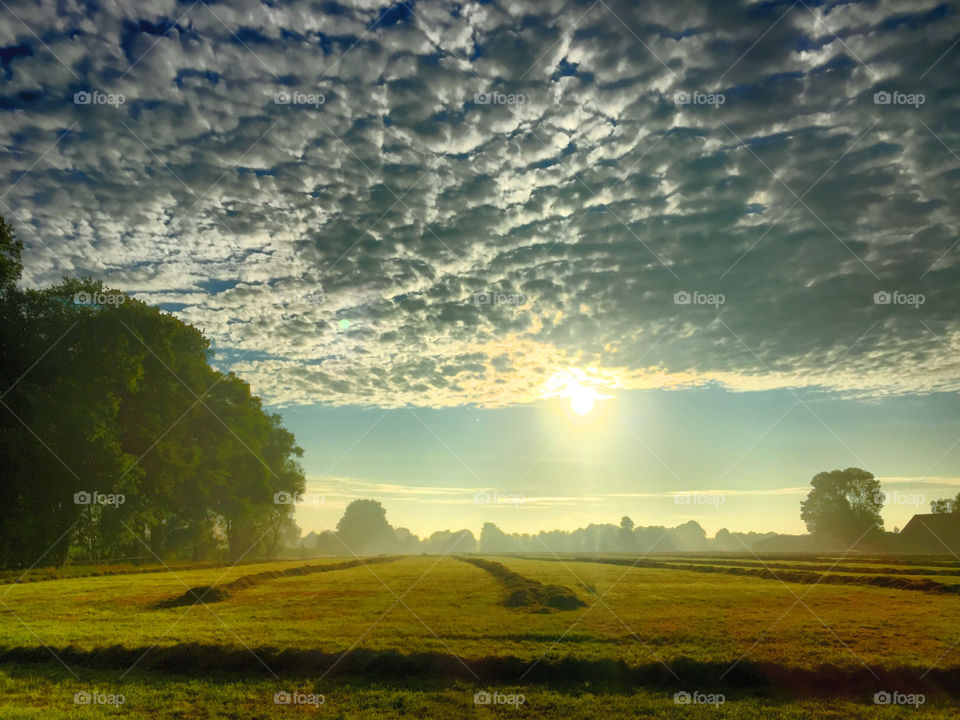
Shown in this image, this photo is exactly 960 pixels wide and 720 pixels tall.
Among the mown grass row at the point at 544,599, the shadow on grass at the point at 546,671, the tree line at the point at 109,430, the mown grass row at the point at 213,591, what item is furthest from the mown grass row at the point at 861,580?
the tree line at the point at 109,430

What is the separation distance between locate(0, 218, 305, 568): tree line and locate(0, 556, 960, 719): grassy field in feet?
46.7

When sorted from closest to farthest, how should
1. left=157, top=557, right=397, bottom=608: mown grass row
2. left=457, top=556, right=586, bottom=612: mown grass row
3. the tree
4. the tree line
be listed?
1. left=457, top=556, right=586, bottom=612: mown grass row
2. left=157, top=557, right=397, bottom=608: mown grass row
3. the tree line
4. the tree

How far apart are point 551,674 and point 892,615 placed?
17.6m

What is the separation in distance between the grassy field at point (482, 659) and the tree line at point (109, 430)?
46.7ft

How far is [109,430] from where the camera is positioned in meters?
41.8

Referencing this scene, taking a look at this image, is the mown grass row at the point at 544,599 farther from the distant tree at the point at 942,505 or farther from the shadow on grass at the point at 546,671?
the distant tree at the point at 942,505

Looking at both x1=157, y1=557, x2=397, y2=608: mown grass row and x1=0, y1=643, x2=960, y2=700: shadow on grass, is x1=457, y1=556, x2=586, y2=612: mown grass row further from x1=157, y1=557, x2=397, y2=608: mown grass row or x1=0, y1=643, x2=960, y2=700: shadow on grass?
x1=157, y1=557, x2=397, y2=608: mown grass row

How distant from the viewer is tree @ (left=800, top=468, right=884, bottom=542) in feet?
402

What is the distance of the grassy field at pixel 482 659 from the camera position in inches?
539

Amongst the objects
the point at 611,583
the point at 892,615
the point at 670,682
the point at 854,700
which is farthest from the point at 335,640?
the point at 611,583

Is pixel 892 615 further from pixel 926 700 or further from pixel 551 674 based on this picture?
pixel 551 674

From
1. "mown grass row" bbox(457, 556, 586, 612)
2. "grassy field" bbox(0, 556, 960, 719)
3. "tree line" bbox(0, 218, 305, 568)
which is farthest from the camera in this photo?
"tree line" bbox(0, 218, 305, 568)

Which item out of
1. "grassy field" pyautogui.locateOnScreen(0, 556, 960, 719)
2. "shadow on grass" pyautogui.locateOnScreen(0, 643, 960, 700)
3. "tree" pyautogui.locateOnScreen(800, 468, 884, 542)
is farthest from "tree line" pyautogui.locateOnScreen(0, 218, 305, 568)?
"tree" pyautogui.locateOnScreen(800, 468, 884, 542)

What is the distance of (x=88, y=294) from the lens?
46.1 meters
